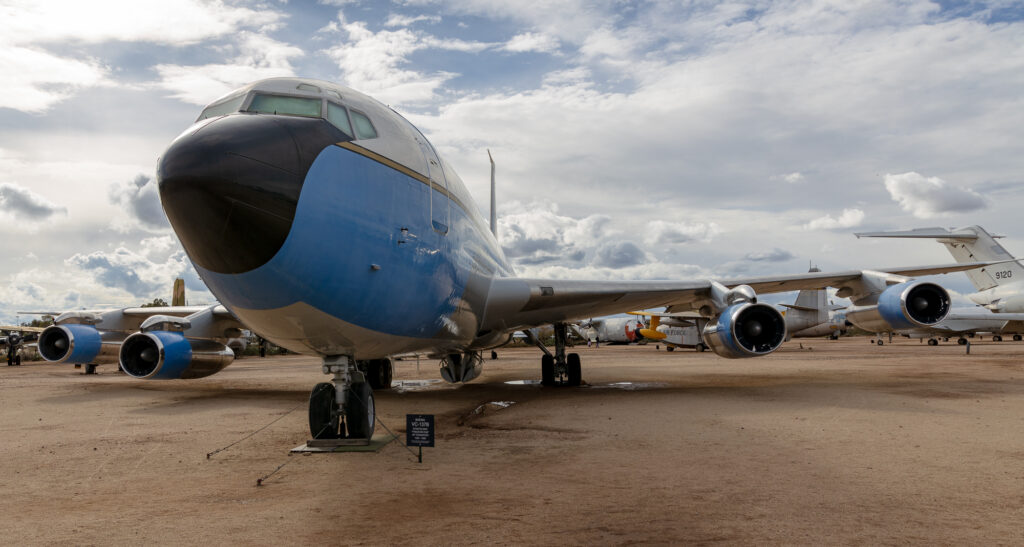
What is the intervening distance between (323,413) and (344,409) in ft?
1.97

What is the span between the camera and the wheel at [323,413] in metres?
7.92

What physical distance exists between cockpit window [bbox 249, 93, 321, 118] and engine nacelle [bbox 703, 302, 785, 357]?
8611 millimetres

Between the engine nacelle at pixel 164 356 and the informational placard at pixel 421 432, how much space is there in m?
10.2

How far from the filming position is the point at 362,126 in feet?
21.5

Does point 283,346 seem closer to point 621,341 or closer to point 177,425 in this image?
point 177,425

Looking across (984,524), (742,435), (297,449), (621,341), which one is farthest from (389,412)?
(621,341)

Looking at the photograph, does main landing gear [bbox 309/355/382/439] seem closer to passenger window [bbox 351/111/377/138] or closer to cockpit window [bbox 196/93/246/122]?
passenger window [bbox 351/111/377/138]

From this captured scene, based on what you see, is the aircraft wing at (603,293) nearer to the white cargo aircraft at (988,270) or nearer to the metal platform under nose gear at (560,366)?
the metal platform under nose gear at (560,366)

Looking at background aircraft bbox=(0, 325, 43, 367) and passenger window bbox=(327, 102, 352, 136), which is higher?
passenger window bbox=(327, 102, 352, 136)

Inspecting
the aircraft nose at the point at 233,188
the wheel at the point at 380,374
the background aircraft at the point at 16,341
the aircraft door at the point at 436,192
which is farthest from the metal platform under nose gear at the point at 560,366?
the background aircraft at the point at 16,341

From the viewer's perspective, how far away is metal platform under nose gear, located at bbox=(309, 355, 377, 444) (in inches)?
300

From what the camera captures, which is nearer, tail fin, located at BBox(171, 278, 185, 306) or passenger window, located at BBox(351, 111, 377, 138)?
passenger window, located at BBox(351, 111, 377, 138)

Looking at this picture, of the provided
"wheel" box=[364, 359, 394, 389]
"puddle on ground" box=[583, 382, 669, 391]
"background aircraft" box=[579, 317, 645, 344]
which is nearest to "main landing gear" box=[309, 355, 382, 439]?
"wheel" box=[364, 359, 394, 389]

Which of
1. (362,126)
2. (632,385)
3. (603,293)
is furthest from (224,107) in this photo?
(632,385)
